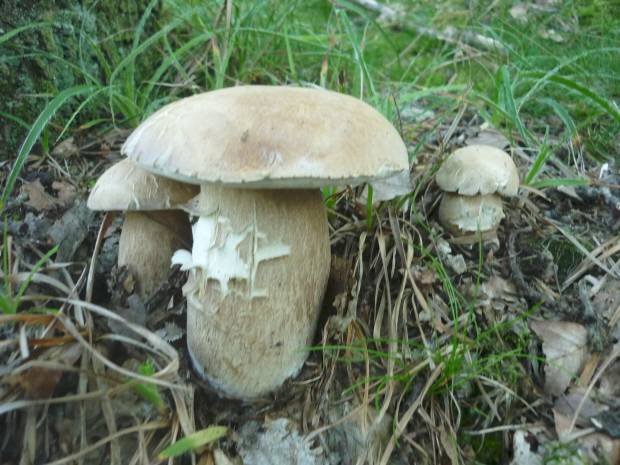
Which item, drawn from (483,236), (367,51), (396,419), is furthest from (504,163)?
(367,51)

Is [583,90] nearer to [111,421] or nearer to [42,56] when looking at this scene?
[111,421]

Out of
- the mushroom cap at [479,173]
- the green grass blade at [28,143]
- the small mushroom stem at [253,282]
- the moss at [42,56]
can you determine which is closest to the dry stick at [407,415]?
the small mushroom stem at [253,282]

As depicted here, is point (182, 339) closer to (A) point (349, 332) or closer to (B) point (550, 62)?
(A) point (349, 332)

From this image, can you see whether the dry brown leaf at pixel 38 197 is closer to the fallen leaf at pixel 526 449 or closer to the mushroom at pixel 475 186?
the mushroom at pixel 475 186

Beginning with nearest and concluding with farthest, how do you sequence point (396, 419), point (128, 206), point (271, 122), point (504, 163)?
1. point (271, 122)
2. point (396, 419)
3. point (128, 206)
4. point (504, 163)

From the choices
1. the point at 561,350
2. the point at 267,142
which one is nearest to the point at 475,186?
the point at 561,350

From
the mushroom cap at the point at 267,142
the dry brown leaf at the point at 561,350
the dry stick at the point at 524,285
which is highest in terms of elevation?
the mushroom cap at the point at 267,142

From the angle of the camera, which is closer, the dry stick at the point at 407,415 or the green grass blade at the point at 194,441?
the green grass blade at the point at 194,441

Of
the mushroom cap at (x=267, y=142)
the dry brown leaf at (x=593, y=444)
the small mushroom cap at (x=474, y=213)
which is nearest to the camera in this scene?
the mushroom cap at (x=267, y=142)
